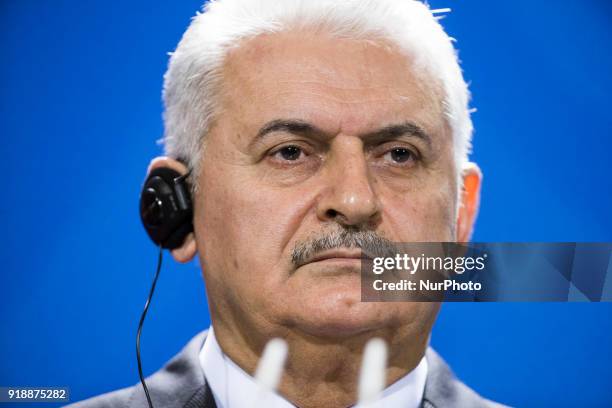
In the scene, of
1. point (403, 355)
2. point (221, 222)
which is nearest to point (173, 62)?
point (221, 222)

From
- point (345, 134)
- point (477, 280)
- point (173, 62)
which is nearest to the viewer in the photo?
point (345, 134)

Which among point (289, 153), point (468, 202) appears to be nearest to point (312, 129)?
point (289, 153)

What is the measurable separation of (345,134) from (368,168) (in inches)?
3.1

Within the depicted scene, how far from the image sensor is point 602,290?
5.45 ft

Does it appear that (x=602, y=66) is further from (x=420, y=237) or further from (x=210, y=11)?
(x=210, y=11)

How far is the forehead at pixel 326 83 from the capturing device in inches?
58.6

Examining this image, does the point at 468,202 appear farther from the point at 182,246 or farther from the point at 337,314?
the point at 182,246

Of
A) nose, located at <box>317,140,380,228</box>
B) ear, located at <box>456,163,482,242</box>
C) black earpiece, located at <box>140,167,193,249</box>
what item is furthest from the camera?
ear, located at <box>456,163,482,242</box>

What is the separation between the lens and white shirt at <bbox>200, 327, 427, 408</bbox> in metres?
1.58

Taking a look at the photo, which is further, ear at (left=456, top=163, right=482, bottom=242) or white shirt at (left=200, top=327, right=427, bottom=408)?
ear at (left=456, top=163, right=482, bottom=242)

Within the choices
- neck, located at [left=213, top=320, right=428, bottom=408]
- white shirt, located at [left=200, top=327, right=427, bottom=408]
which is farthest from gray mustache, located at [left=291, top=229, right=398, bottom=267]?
white shirt, located at [left=200, top=327, right=427, bottom=408]

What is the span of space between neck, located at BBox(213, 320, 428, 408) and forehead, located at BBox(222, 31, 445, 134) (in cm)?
39

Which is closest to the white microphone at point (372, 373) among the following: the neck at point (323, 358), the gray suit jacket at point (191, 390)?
the neck at point (323, 358)

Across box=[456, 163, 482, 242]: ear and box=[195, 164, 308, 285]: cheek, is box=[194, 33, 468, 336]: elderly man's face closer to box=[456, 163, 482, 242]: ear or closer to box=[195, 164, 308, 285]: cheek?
box=[195, 164, 308, 285]: cheek
